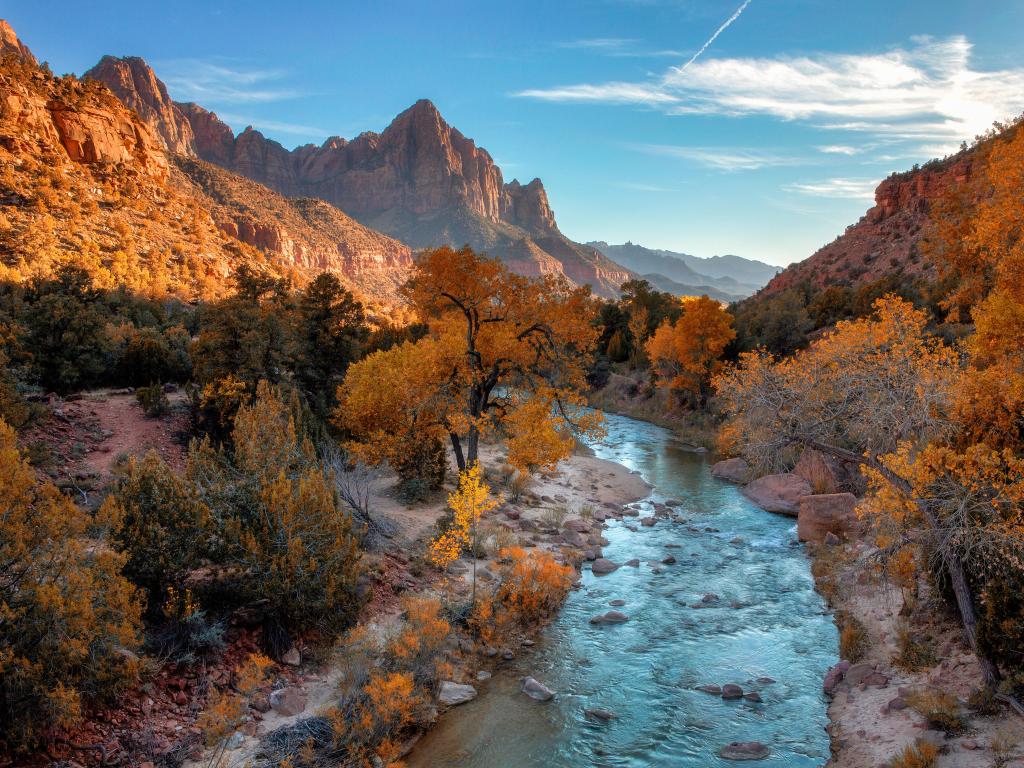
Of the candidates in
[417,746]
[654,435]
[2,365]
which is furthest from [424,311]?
[654,435]

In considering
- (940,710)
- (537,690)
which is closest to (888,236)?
(940,710)

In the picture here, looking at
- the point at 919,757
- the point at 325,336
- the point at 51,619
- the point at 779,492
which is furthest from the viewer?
the point at 325,336

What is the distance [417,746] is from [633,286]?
58.1 metres

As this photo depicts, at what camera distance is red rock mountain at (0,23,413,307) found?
33.6 m

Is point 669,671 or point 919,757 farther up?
point 919,757

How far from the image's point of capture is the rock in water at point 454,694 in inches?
375

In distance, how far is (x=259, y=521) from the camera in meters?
10.1

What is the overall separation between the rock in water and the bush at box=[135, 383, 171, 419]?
1268 centimetres

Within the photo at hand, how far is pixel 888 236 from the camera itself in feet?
184

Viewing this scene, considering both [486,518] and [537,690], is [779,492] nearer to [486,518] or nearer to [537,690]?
[486,518]

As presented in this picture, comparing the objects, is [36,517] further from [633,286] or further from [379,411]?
[633,286]

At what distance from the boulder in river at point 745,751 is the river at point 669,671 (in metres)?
0.13

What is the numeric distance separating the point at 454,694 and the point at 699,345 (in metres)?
33.9

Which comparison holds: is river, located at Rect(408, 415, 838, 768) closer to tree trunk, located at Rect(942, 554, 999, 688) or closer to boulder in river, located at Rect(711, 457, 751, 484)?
tree trunk, located at Rect(942, 554, 999, 688)
